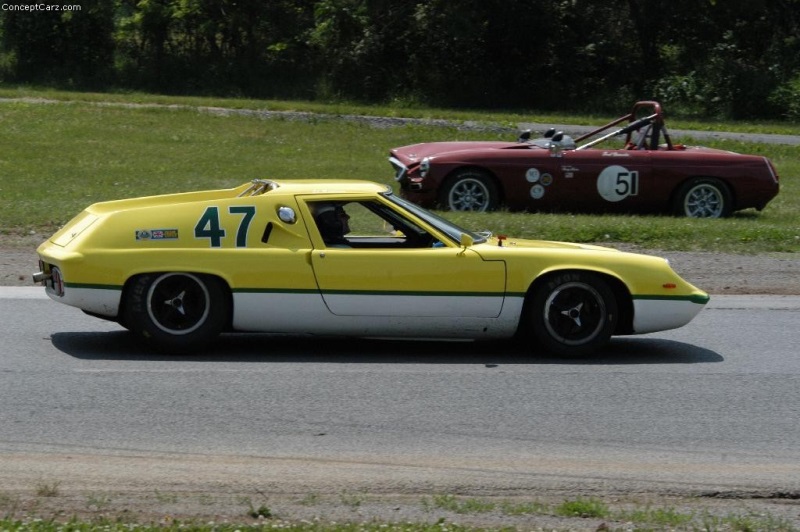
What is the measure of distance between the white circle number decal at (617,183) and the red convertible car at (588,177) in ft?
0.04

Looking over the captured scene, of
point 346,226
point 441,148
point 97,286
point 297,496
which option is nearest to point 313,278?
point 346,226

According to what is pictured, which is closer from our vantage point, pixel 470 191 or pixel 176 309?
pixel 176 309

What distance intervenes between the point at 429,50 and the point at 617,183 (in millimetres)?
19368

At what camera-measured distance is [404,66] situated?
33562mm

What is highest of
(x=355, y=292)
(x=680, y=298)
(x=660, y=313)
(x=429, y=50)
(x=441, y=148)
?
(x=429, y=50)

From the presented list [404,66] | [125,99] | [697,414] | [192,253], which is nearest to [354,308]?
[192,253]

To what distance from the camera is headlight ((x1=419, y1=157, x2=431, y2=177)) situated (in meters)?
14.9

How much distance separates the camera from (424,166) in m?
14.9

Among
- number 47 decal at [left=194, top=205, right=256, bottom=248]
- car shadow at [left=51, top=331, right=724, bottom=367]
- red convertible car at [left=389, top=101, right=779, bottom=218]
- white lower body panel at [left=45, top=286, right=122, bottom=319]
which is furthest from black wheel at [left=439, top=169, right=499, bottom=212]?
white lower body panel at [left=45, top=286, right=122, bottom=319]

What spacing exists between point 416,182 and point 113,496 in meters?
10.1

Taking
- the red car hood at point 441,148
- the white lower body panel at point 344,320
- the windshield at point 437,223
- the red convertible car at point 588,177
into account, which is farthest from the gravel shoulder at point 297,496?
the red car hood at point 441,148

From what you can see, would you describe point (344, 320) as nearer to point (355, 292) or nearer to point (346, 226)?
point (355, 292)

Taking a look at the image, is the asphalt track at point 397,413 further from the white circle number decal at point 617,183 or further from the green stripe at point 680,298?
the white circle number decal at point 617,183

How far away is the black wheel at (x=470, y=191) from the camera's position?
14.9 meters
